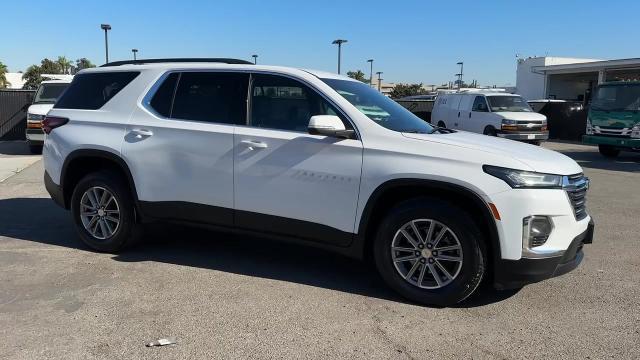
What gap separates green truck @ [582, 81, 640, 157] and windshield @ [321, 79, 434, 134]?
468 inches

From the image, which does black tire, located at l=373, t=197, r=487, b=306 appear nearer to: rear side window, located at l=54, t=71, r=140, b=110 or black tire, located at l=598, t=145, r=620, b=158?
rear side window, located at l=54, t=71, r=140, b=110

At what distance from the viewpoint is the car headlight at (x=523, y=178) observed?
12.9ft

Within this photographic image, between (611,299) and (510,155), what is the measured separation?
1.54 metres

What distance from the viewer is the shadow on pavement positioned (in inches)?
606

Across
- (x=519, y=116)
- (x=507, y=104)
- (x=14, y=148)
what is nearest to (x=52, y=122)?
(x=14, y=148)

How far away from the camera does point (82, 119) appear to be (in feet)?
18.4

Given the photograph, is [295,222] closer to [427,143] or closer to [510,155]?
[427,143]

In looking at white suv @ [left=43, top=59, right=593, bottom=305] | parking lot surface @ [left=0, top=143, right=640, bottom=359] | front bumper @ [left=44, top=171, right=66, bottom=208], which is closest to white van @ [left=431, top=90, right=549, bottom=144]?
parking lot surface @ [left=0, top=143, right=640, bottom=359]

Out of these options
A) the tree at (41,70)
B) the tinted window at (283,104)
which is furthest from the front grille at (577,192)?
the tree at (41,70)

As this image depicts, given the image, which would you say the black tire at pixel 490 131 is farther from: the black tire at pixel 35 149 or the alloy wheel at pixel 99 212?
the alloy wheel at pixel 99 212

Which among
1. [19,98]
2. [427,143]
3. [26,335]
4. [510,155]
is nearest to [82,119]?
[26,335]

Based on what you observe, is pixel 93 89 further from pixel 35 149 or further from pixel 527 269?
pixel 35 149

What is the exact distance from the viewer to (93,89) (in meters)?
5.73

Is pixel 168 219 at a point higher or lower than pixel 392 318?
higher
